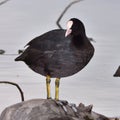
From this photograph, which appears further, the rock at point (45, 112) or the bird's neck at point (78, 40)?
the bird's neck at point (78, 40)

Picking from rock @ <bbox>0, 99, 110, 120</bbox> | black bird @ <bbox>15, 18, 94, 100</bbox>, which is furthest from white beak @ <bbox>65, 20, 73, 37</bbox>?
rock @ <bbox>0, 99, 110, 120</bbox>

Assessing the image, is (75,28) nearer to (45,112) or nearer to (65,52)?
(65,52)

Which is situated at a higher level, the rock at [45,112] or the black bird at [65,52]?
the black bird at [65,52]

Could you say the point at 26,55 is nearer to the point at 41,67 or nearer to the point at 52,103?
the point at 41,67

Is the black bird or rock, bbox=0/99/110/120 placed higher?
the black bird

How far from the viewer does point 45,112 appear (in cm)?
201

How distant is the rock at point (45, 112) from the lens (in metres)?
1.99

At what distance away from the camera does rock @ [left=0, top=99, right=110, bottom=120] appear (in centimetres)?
199

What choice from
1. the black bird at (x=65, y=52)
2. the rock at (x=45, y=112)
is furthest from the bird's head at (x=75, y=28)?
the rock at (x=45, y=112)

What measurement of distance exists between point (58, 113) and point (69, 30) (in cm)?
35

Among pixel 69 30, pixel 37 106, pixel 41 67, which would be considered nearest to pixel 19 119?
pixel 37 106

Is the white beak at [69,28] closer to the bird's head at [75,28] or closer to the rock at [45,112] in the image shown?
the bird's head at [75,28]

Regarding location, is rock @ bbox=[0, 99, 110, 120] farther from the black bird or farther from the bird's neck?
the bird's neck

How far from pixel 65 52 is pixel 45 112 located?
0.88 feet
